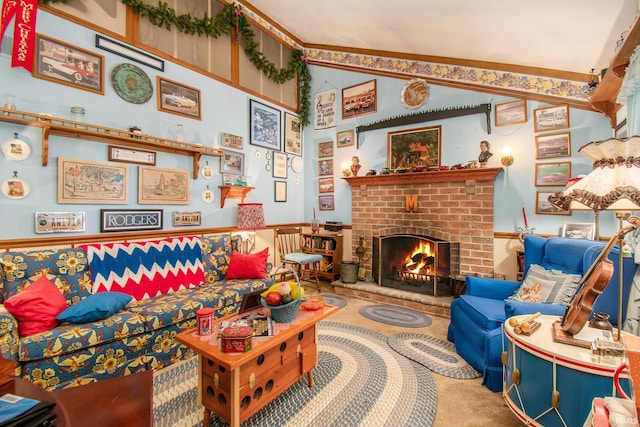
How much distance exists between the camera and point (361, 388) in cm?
207

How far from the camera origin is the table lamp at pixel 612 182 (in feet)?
4.11

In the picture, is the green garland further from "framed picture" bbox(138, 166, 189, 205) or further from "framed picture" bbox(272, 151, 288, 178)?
"framed picture" bbox(138, 166, 189, 205)

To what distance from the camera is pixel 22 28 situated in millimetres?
2273

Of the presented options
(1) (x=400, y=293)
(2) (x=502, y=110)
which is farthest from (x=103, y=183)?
(2) (x=502, y=110)

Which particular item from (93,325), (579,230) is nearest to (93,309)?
(93,325)

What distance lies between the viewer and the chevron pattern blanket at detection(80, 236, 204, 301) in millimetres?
2584

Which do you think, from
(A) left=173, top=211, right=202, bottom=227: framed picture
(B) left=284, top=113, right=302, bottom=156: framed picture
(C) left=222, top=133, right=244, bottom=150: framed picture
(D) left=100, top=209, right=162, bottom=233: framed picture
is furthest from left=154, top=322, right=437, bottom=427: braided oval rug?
(B) left=284, top=113, right=302, bottom=156: framed picture

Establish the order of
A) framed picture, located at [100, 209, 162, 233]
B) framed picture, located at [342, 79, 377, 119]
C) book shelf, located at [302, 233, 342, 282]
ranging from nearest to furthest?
1. framed picture, located at [100, 209, 162, 233]
2. framed picture, located at [342, 79, 377, 119]
3. book shelf, located at [302, 233, 342, 282]

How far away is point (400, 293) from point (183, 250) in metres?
2.84

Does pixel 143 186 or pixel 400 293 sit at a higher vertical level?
pixel 143 186

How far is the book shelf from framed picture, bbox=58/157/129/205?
9.33ft

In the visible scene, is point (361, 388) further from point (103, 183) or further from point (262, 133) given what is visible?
point (262, 133)

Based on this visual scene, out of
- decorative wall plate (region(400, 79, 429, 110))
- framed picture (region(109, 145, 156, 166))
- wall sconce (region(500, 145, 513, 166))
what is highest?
decorative wall plate (region(400, 79, 429, 110))

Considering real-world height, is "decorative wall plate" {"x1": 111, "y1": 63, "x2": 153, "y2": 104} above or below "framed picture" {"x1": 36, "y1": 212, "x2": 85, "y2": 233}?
above
